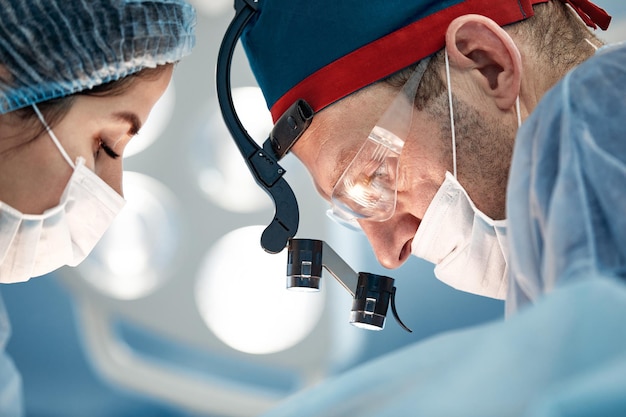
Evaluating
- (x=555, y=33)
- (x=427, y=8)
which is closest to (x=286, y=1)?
(x=427, y=8)

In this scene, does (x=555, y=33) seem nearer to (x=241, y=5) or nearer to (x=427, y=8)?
(x=427, y=8)

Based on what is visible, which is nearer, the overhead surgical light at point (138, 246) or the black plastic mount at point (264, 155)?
the black plastic mount at point (264, 155)

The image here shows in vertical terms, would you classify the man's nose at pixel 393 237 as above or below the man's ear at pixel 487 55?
below

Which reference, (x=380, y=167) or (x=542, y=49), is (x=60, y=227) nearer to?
(x=380, y=167)

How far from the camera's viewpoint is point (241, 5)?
5.60ft

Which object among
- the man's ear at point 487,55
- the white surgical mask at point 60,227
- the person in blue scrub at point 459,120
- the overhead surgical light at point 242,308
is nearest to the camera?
the person in blue scrub at point 459,120

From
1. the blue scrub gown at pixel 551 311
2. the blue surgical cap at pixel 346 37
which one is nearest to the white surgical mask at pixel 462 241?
the blue surgical cap at pixel 346 37

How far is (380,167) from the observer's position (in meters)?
1.58

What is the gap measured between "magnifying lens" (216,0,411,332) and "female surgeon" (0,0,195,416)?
14cm

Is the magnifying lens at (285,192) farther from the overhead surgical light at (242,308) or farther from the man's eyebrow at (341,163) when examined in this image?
the overhead surgical light at (242,308)

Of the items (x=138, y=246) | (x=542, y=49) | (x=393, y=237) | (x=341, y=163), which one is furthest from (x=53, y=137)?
(x=138, y=246)

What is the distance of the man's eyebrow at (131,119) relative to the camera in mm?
Answer: 1649

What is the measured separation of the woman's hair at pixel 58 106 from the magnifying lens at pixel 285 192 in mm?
221

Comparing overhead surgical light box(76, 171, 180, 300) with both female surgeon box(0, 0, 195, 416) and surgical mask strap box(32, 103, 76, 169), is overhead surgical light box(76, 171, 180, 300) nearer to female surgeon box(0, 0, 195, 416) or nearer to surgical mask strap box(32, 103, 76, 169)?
female surgeon box(0, 0, 195, 416)
